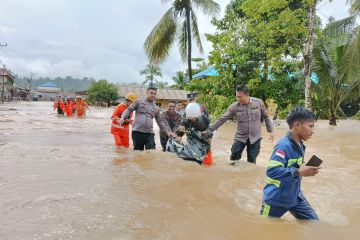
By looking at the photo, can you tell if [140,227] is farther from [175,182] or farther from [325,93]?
[325,93]

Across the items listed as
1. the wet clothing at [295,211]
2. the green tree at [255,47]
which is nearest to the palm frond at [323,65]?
the green tree at [255,47]

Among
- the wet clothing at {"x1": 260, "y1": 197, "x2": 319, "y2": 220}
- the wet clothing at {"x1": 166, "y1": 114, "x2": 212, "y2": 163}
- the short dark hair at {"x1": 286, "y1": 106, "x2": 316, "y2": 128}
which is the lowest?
the wet clothing at {"x1": 260, "y1": 197, "x2": 319, "y2": 220}

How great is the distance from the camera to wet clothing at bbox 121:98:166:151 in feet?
25.1

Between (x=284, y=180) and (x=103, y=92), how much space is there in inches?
2053

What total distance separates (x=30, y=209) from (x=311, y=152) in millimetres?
8239

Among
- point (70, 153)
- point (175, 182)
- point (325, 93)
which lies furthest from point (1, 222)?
point (325, 93)

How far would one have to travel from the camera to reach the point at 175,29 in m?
19.7

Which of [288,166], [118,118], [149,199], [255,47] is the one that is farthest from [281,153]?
[255,47]

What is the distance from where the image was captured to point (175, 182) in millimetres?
5820

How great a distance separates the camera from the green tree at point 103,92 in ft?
177

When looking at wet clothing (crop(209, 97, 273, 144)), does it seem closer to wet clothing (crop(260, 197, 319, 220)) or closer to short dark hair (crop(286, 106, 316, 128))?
wet clothing (crop(260, 197, 319, 220))

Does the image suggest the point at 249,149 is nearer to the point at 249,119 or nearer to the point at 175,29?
the point at 249,119

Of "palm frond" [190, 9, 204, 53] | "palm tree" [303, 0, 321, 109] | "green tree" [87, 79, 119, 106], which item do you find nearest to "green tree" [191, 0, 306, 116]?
"palm tree" [303, 0, 321, 109]

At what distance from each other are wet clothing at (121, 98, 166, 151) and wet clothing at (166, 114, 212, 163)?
137 centimetres
